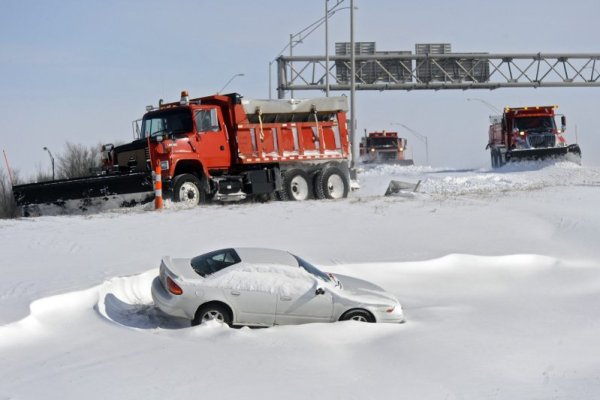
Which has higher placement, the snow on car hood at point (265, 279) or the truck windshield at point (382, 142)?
the truck windshield at point (382, 142)

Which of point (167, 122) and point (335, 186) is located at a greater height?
point (167, 122)

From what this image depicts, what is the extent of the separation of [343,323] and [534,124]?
33.9 metres

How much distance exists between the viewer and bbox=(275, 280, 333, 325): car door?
1196 cm

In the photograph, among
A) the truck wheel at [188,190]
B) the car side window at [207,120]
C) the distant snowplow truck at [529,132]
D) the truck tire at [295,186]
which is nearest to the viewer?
the truck wheel at [188,190]

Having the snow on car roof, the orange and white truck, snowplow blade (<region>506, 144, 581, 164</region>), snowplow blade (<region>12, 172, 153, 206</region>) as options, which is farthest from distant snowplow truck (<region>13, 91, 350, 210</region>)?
the orange and white truck

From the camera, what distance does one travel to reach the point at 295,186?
82.3 ft

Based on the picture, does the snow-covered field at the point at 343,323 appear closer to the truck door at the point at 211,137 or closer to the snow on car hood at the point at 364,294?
the snow on car hood at the point at 364,294

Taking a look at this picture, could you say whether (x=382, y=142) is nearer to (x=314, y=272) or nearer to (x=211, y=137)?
(x=211, y=137)

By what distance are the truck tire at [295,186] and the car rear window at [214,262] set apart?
12367mm

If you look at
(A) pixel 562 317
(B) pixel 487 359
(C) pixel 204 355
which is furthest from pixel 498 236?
(C) pixel 204 355

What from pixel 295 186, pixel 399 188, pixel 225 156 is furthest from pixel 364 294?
pixel 399 188

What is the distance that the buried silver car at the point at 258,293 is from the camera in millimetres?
11672

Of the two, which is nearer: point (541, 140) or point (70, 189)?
point (70, 189)

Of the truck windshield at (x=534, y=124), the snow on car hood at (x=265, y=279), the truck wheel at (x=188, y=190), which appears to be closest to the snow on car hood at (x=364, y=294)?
the snow on car hood at (x=265, y=279)
